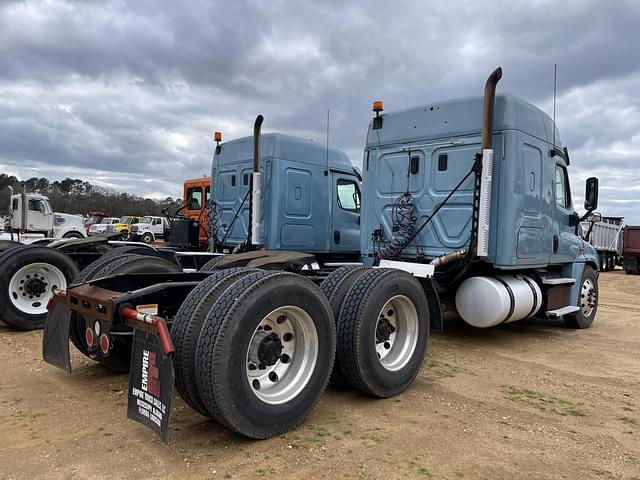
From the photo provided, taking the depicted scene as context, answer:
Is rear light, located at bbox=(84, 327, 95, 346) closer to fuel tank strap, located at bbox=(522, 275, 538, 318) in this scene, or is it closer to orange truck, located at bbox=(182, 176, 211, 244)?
fuel tank strap, located at bbox=(522, 275, 538, 318)

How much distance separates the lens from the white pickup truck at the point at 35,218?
19.6m

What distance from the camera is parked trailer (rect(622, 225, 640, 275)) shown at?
72.5ft

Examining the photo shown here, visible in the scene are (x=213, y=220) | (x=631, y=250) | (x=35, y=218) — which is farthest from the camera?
(x=631, y=250)

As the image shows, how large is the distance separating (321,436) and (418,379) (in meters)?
1.66

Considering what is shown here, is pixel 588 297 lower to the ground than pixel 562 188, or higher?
lower

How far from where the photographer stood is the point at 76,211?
56156 millimetres

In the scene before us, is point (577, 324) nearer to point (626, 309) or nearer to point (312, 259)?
point (626, 309)

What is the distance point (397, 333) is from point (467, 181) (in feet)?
8.41

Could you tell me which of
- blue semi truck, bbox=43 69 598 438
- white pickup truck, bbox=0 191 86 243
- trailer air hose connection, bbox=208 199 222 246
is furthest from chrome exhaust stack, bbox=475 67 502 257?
white pickup truck, bbox=0 191 86 243

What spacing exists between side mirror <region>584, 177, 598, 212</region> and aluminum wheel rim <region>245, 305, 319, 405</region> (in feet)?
18.3

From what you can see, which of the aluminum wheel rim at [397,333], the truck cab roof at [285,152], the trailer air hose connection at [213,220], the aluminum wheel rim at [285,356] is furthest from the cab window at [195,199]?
the aluminum wheel rim at [285,356]

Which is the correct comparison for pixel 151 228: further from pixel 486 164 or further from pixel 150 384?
pixel 150 384

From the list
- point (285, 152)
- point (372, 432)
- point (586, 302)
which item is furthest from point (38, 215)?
point (372, 432)

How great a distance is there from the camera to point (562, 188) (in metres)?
7.06
